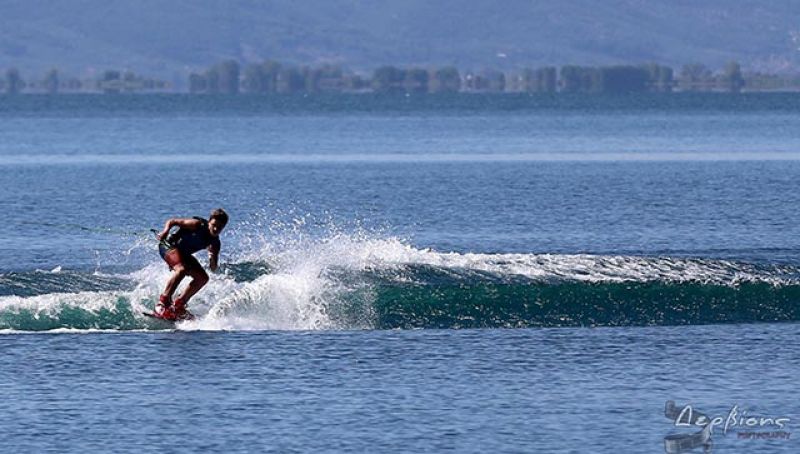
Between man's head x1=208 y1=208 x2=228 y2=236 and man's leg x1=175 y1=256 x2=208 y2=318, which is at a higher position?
man's head x1=208 y1=208 x2=228 y2=236

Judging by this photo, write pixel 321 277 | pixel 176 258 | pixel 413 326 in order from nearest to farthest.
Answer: pixel 176 258 → pixel 413 326 → pixel 321 277

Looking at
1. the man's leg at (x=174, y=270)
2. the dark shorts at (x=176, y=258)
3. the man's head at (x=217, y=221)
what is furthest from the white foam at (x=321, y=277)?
the man's head at (x=217, y=221)

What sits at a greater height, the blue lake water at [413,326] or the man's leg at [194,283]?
the man's leg at [194,283]

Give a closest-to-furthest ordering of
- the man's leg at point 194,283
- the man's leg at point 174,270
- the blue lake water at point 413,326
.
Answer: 1. the blue lake water at point 413,326
2. the man's leg at point 174,270
3. the man's leg at point 194,283

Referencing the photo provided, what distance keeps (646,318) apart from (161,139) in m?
93.5

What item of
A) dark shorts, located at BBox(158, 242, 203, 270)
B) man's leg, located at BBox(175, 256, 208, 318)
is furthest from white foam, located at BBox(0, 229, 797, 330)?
dark shorts, located at BBox(158, 242, 203, 270)

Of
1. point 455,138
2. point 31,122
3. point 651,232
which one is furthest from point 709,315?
point 31,122

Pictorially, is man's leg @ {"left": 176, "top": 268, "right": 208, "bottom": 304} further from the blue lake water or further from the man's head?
the man's head

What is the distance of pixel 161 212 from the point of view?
57.7m

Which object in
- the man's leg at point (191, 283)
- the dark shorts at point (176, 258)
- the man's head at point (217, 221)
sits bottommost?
the man's leg at point (191, 283)

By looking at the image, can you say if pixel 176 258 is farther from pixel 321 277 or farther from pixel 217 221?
pixel 321 277

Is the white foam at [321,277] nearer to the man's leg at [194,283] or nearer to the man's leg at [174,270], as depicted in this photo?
the man's leg at [194,283]

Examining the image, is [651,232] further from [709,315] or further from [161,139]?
[161,139]

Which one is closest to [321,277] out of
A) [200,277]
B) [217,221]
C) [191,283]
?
[200,277]
